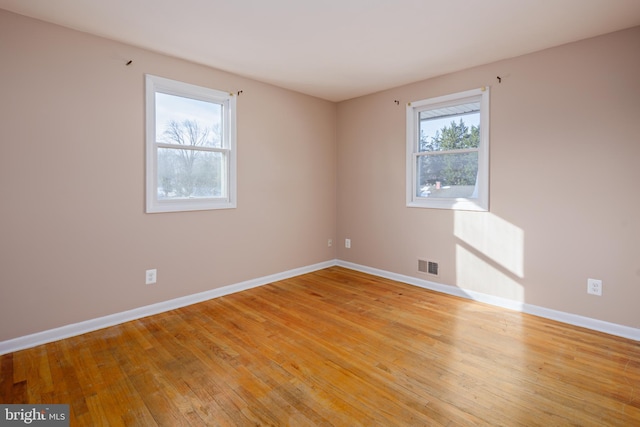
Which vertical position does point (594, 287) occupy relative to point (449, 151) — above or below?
below

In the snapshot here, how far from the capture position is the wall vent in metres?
4.00

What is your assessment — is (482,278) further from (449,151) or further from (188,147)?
(188,147)

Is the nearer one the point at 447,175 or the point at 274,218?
the point at 447,175

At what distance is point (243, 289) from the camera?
3971mm

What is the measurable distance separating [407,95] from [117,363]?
3944 millimetres

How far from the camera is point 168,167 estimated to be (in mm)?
3355

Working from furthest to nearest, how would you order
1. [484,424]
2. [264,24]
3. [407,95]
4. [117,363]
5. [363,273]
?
[363,273] → [407,95] → [264,24] → [117,363] → [484,424]

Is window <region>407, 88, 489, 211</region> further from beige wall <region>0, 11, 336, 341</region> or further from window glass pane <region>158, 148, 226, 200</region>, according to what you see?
window glass pane <region>158, 148, 226, 200</region>

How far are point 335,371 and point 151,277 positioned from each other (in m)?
2.03

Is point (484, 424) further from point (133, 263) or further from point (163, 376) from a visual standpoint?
point (133, 263)

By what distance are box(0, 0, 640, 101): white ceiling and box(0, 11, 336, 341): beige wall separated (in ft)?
0.82

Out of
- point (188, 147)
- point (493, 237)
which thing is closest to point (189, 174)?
point (188, 147)

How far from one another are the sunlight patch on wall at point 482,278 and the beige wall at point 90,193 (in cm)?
241

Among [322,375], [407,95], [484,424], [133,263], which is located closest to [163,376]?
[322,375]
